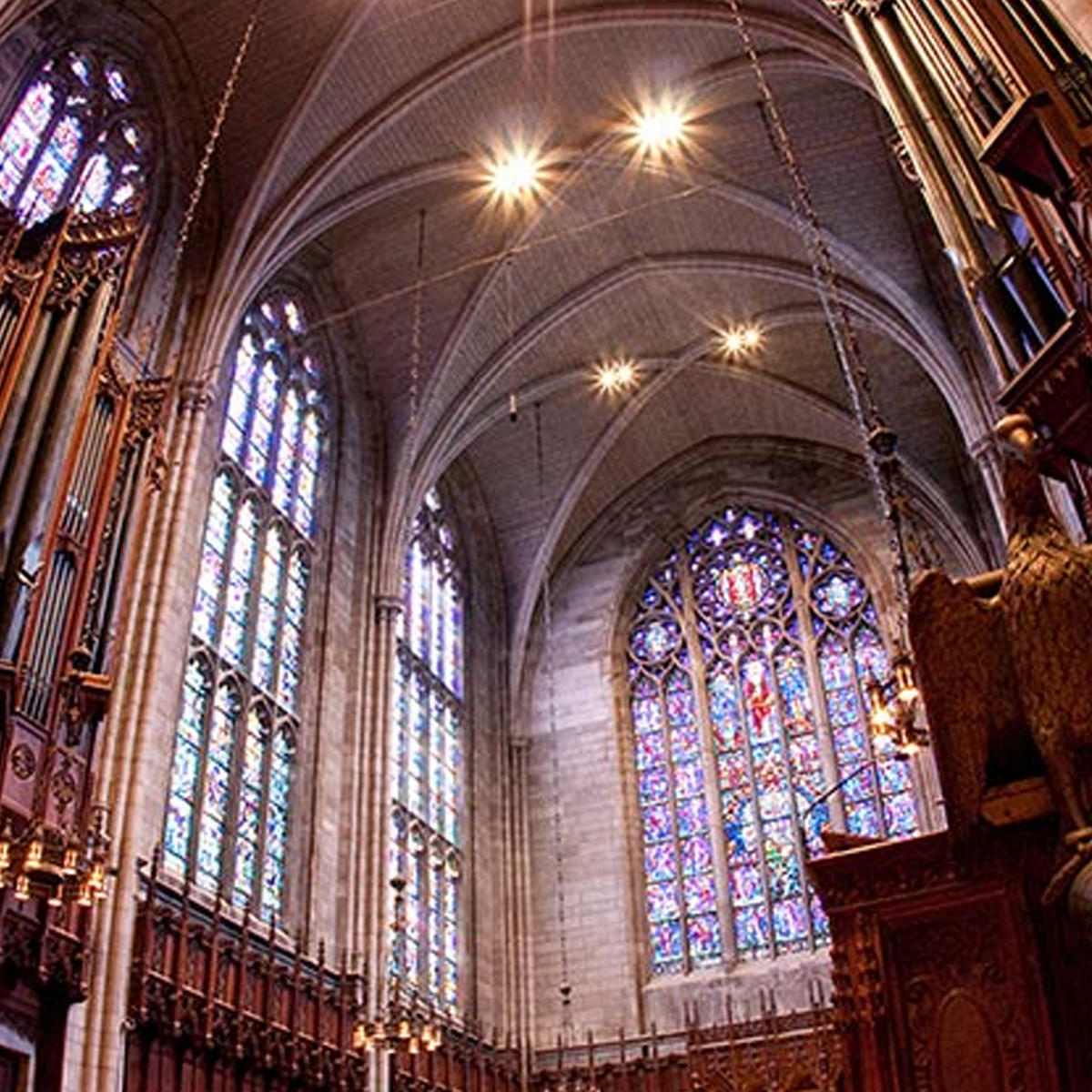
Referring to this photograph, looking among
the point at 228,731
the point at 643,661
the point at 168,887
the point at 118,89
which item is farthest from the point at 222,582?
the point at 643,661

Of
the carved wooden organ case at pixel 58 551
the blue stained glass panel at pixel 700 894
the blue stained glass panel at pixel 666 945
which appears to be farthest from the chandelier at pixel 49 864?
the blue stained glass panel at pixel 700 894

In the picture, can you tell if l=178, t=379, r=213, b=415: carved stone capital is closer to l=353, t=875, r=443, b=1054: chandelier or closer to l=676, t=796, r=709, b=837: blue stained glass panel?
l=353, t=875, r=443, b=1054: chandelier

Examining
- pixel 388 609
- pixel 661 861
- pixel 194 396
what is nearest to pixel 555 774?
pixel 661 861

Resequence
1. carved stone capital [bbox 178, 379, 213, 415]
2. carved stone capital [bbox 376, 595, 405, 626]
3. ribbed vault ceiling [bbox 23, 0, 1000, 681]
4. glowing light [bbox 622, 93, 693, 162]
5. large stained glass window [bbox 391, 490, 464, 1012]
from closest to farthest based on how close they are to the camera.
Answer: carved stone capital [bbox 178, 379, 213, 415]
ribbed vault ceiling [bbox 23, 0, 1000, 681]
glowing light [bbox 622, 93, 693, 162]
large stained glass window [bbox 391, 490, 464, 1012]
carved stone capital [bbox 376, 595, 405, 626]

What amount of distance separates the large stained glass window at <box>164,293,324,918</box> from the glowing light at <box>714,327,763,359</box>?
6.64 meters

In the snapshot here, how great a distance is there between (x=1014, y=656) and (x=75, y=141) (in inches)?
497

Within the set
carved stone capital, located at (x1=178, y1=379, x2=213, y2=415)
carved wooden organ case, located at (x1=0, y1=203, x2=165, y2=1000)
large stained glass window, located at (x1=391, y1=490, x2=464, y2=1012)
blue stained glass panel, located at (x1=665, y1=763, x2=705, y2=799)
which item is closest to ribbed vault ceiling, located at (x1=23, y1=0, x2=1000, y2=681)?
carved stone capital, located at (x1=178, y1=379, x2=213, y2=415)

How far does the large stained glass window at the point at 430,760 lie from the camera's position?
17719 millimetres

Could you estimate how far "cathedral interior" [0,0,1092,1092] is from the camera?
17.9 ft

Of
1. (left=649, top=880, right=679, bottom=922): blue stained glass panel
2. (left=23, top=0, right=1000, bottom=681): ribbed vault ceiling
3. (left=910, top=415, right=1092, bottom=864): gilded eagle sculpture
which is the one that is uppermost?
(left=23, top=0, right=1000, bottom=681): ribbed vault ceiling

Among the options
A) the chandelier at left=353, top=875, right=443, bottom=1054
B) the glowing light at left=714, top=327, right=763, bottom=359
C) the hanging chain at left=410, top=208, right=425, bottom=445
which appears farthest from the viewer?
the glowing light at left=714, top=327, right=763, bottom=359

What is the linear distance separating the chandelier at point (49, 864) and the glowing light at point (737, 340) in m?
14.2

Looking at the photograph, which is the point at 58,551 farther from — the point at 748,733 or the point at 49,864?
the point at 748,733

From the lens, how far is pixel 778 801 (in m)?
19.9
